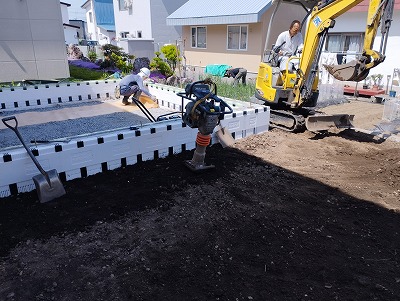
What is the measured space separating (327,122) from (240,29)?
418 inches

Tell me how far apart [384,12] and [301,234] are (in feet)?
13.9

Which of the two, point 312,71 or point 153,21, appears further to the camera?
point 153,21

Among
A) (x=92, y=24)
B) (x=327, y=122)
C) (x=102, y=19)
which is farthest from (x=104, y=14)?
(x=327, y=122)

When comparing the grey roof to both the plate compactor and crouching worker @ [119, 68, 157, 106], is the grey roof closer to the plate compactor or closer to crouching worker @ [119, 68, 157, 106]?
crouching worker @ [119, 68, 157, 106]

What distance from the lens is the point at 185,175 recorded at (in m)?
4.09

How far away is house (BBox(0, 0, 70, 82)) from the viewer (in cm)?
1090

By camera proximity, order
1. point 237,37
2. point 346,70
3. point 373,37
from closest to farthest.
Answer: point 373,37, point 346,70, point 237,37

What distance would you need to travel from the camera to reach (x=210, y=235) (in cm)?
300

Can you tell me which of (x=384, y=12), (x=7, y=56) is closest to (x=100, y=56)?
(x=7, y=56)

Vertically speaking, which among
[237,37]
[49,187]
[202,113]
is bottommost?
[49,187]

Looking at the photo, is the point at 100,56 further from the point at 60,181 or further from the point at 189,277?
the point at 189,277

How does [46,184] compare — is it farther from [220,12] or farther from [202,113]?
[220,12]

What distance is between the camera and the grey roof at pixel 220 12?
1389 centimetres

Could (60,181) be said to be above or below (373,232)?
above
